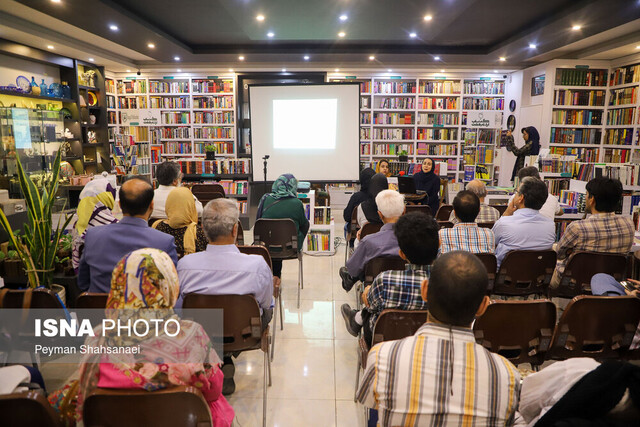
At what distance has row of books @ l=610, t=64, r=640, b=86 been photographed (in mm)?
7344

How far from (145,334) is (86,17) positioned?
19.0 ft

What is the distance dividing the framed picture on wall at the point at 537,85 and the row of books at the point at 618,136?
1.50 m

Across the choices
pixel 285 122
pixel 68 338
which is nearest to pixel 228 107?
pixel 285 122

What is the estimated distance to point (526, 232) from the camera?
10.5ft

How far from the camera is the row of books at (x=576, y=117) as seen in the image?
8383mm

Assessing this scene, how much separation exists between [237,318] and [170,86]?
9156mm

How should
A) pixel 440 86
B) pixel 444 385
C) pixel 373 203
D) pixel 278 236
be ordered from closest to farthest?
pixel 444 385, pixel 278 236, pixel 373 203, pixel 440 86

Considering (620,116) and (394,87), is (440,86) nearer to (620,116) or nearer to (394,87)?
(394,87)

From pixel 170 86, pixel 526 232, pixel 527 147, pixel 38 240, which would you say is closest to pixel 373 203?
pixel 526 232

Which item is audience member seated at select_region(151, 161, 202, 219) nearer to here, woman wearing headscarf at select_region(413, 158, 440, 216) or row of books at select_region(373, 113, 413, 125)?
woman wearing headscarf at select_region(413, 158, 440, 216)

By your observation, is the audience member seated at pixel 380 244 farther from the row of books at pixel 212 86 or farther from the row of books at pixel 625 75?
the row of books at pixel 212 86

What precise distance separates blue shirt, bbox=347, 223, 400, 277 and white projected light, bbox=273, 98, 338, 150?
15.2 ft

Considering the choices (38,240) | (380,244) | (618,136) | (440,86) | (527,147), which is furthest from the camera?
(440,86)

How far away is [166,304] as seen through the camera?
1.40m
